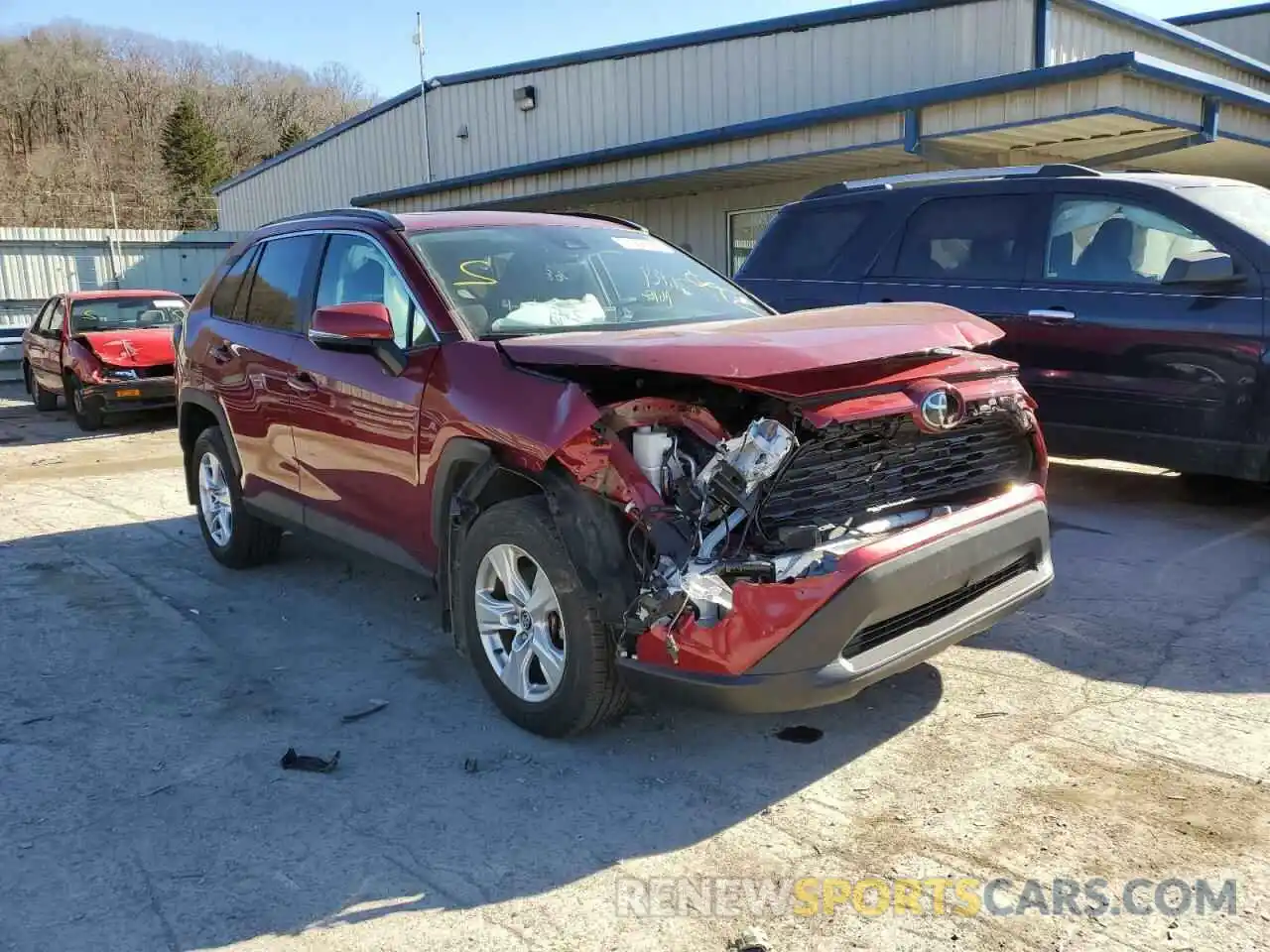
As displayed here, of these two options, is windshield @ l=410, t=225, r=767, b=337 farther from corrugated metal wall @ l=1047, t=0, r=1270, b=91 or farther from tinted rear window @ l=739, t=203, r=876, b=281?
corrugated metal wall @ l=1047, t=0, r=1270, b=91

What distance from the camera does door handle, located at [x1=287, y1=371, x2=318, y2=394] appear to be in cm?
458

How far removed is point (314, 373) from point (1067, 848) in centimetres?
348

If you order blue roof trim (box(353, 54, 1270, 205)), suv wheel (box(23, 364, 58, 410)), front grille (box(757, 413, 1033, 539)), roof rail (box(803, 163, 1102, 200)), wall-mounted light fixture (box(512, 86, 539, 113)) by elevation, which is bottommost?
suv wheel (box(23, 364, 58, 410))

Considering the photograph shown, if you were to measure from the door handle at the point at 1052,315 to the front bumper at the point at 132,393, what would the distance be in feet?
31.4

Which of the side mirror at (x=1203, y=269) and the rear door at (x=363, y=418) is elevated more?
the side mirror at (x=1203, y=269)

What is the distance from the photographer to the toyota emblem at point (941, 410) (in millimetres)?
3314

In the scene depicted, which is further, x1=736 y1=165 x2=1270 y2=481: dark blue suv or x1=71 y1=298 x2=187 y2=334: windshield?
x1=71 y1=298 x2=187 y2=334: windshield

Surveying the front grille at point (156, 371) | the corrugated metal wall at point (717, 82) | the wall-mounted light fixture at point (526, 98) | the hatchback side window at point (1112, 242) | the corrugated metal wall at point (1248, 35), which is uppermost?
the corrugated metal wall at point (1248, 35)

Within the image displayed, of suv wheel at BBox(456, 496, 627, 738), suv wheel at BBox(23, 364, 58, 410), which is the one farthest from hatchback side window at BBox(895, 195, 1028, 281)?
suv wheel at BBox(23, 364, 58, 410)

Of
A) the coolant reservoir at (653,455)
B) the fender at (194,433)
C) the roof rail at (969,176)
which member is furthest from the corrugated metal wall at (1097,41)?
the coolant reservoir at (653,455)

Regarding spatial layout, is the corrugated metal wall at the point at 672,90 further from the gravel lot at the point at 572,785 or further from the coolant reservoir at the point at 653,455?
the coolant reservoir at the point at 653,455

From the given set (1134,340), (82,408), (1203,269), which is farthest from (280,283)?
(82,408)

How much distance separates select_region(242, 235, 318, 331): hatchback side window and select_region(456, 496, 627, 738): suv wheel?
1.90 m

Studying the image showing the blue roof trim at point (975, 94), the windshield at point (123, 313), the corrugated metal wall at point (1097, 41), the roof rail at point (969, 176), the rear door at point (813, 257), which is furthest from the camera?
the windshield at point (123, 313)
